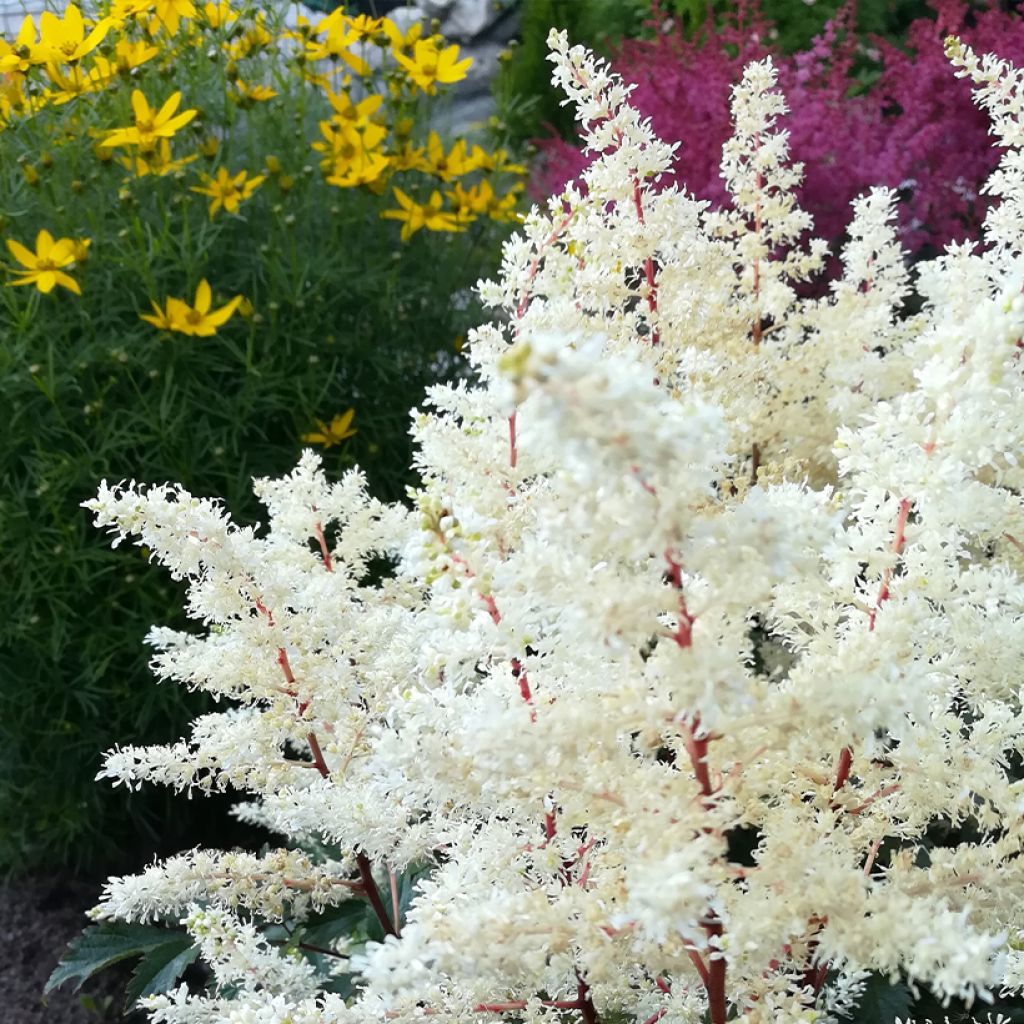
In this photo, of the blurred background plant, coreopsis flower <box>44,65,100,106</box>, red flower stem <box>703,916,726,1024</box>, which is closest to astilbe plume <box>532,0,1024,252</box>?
the blurred background plant

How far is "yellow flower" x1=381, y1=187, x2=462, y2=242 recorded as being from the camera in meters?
2.28

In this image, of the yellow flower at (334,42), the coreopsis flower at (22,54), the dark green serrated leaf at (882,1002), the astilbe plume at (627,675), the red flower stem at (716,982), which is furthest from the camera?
the yellow flower at (334,42)

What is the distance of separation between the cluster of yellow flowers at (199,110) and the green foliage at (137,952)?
0.99 meters

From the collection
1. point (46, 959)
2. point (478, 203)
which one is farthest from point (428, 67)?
point (46, 959)

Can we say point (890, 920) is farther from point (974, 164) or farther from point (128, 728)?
point (974, 164)

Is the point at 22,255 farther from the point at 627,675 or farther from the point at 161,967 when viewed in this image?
the point at 627,675

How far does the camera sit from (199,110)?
2240 millimetres

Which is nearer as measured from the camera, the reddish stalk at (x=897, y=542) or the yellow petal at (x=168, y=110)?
the reddish stalk at (x=897, y=542)

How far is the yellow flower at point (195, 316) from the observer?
6.55ft

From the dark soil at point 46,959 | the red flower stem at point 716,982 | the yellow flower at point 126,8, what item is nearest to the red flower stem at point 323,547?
the red flower stem at point 716,982

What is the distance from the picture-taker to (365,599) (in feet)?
4.16

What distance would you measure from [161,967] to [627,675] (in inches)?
32.6

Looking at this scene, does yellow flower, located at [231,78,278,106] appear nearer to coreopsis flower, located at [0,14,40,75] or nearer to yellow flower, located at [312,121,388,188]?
yellow flower, located at [312,121,388,188]

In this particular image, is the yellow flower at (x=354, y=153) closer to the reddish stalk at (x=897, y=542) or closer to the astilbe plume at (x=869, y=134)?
the astilbe plume at (x=869, y=134)
